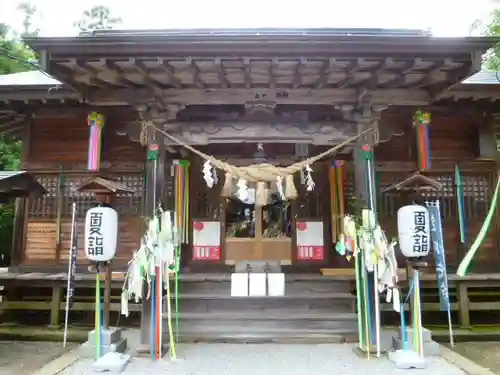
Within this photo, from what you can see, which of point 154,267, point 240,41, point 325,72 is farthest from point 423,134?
point 154,267

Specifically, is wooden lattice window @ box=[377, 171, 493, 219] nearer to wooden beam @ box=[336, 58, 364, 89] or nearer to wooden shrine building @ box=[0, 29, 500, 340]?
wooden shrine building @ box=[0, 29, 500, 340]

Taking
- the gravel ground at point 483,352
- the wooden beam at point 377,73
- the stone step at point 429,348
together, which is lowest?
the gravel ground at point 483,352

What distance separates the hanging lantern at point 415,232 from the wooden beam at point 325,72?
7.31 feet

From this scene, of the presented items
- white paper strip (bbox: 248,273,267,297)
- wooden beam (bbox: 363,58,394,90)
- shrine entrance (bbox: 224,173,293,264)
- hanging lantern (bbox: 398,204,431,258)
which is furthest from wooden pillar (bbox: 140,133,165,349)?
hanging lantern (bbox: 398,204,431,258)

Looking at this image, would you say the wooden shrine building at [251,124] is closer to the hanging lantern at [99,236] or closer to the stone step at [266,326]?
the hanging lantern at [99,236]

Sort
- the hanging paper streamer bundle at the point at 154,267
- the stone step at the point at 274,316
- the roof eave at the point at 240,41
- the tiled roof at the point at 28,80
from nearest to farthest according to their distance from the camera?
the roof eave at the point at 240,41
the hanging paper streamer bundle at the point at 154,267
the stone step at the point at 274,316
the tiled roof at the point at 28,80

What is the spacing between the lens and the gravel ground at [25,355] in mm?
5453

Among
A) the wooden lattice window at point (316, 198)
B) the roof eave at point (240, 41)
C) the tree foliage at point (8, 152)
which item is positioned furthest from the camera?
the tree foliage at point (8, 152)

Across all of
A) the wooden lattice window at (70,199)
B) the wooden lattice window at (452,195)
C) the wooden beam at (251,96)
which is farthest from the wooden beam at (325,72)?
the wooden lattice window at (70,199)

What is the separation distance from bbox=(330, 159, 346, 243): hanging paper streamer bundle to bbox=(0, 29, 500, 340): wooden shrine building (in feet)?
0.14

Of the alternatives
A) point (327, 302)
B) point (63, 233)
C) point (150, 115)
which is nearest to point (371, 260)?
point (327, 302)

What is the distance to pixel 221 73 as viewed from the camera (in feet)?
17.4

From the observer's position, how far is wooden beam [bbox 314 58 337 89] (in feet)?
16.4

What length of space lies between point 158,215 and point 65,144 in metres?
3.66
